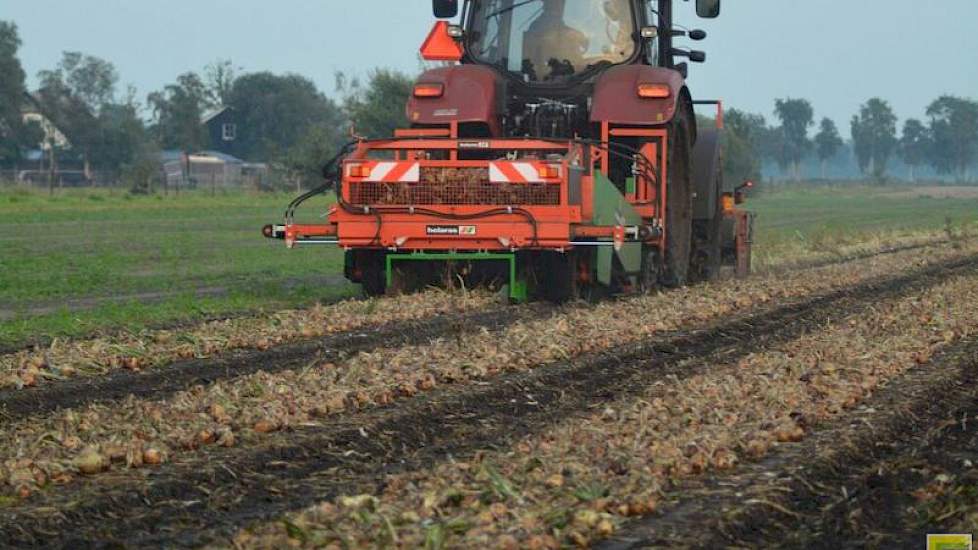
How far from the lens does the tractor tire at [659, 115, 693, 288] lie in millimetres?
16609

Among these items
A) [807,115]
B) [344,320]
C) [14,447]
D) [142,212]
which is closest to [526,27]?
[344,320]

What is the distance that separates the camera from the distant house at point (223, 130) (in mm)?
121500

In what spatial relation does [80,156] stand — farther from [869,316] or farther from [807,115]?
[807,115]

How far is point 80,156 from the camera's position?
99875 millimetres

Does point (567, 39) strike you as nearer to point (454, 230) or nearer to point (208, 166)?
point (454, 230)

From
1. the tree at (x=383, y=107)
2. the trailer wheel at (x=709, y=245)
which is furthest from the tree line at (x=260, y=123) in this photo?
the trailer wheel at (x=709, y=245)

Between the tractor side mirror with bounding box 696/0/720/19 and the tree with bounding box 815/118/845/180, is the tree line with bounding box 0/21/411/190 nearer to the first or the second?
the tractor side mirror with bounding box 696/0/720/19

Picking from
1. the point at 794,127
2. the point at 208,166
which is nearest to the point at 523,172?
the point at 208,166

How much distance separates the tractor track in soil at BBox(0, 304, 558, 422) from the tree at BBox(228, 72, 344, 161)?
106 meters

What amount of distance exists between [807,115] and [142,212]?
14606 centimetres

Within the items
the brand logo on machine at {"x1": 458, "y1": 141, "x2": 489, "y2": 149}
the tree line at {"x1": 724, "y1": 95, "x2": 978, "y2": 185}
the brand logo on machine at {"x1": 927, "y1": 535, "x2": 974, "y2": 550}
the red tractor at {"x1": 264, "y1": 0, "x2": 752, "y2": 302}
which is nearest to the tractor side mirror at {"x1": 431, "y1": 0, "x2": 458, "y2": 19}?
the red tractor at {"x1": 264, "y1": 0, "x2": 752, "y2": 302}

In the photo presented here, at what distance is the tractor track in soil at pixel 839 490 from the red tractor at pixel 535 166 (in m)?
5.85

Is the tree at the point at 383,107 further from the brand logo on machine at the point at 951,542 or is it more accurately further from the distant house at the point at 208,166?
the brand logo on machine at the point at 951,542

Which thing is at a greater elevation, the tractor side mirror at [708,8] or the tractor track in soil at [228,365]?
the tractor side mirror at [708,8]
